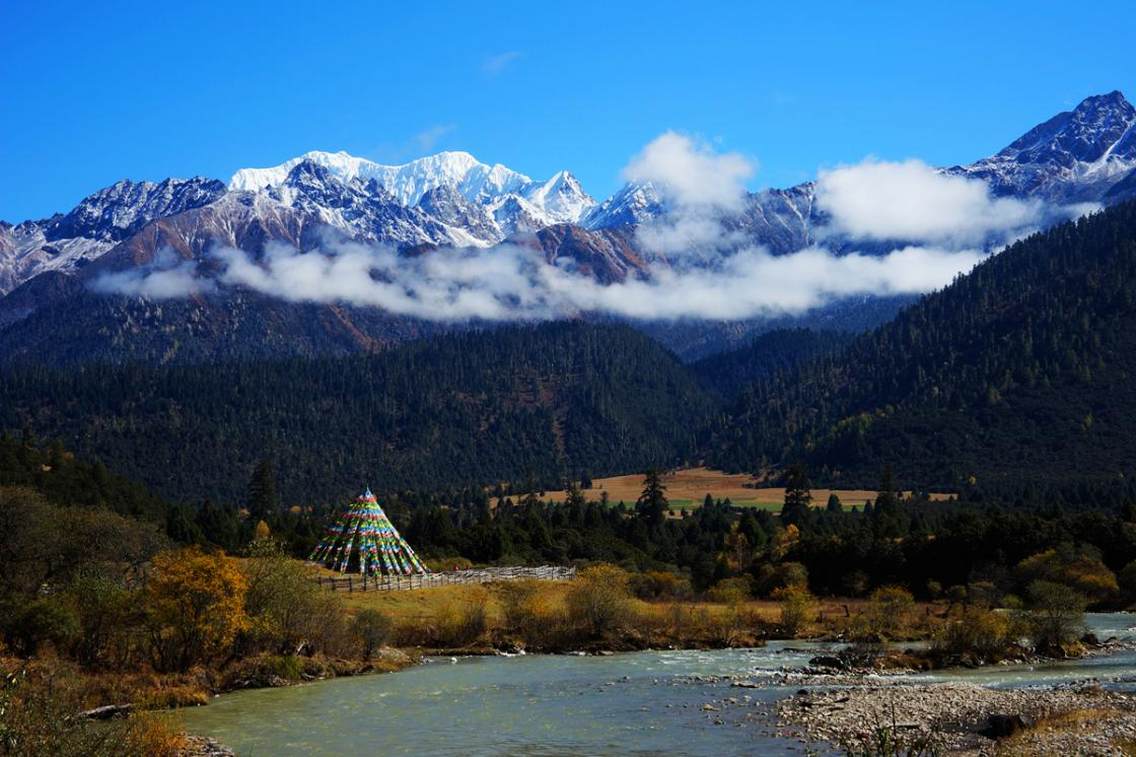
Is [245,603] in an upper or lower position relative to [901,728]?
upper

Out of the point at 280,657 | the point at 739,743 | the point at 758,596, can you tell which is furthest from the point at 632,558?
the point at 739,743

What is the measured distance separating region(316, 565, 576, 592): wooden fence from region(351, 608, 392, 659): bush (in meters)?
18.0

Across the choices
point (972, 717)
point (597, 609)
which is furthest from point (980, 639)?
point (597, 609)

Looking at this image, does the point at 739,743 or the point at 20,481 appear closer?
the point at 739,743

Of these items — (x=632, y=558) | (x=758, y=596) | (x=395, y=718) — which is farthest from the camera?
(x=632, y=558)

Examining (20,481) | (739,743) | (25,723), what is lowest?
(739,743)

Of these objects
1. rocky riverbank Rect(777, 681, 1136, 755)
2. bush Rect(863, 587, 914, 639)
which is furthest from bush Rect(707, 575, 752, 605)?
rocky riverbank Rect(777, 681, 1136, 755)

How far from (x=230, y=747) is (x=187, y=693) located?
1642cm

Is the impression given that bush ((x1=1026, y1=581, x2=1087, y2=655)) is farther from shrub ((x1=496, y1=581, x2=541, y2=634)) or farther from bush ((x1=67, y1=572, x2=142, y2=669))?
bush ((x1=67, y1=572, x2=142, y2=669))

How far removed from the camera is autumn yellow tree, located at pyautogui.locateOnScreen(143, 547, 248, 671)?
274 ft

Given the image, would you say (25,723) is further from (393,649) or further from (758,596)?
(758,596)

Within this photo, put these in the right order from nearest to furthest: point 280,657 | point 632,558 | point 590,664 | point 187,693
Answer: point 187,693, point 280,657, point 590,664, point 632,558

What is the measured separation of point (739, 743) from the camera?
6003 cm

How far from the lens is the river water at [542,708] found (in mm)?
61438
